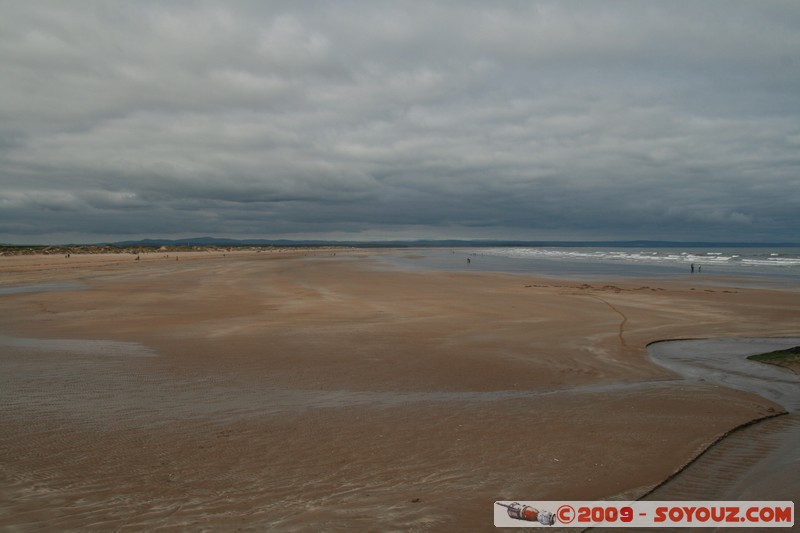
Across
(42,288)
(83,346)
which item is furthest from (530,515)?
(42,288)

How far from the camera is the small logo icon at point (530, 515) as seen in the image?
5.19 meters

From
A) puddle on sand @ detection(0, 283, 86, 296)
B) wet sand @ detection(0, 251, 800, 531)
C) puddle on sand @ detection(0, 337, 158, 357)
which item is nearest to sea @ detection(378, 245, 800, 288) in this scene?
wet sand @ detection(0, 251, 800, 531)

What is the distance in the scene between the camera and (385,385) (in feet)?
33.4

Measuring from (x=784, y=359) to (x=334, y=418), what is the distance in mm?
10000

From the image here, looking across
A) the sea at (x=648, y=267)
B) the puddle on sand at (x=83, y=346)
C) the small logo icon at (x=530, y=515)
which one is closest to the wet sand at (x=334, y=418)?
the puddle on sand at (x=83, y=346)

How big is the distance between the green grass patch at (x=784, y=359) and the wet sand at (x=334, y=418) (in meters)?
2.45

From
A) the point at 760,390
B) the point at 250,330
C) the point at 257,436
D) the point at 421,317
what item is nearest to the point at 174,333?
the point at 250,330

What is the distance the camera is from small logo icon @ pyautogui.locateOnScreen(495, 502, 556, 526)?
5188mm

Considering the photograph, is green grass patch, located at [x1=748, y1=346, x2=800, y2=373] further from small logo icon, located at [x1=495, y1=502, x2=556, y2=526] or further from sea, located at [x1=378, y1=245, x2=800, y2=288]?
sea, located at [x1=378, y1=245, x2=800, y2=288]

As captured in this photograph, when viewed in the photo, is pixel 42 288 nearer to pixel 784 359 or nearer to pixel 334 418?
pixel 334 418

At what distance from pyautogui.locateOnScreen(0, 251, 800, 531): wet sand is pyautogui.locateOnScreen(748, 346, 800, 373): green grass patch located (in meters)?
2.45

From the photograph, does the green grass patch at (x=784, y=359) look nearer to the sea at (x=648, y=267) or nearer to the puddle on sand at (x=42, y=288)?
the sea at (x=648, y=267)

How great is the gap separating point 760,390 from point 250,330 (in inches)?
492

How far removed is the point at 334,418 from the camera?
8133mm
